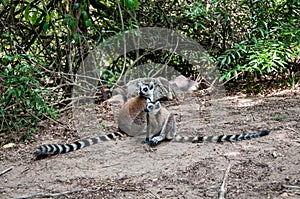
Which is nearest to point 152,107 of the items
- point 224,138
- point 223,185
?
point 224,138

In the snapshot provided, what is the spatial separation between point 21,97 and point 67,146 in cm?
120

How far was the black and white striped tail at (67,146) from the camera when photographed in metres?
4.04

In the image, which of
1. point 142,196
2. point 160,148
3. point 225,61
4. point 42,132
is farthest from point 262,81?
point 142,196

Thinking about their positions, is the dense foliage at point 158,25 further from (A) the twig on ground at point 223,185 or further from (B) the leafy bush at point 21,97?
(A) the twig on ground at point 223,185

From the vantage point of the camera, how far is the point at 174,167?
3.58 metres

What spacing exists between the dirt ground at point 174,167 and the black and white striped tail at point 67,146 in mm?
72

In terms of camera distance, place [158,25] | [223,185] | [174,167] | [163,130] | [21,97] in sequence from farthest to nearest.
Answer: [158,25] < [21,97] < [163,130] < [174,167] < [223,185]

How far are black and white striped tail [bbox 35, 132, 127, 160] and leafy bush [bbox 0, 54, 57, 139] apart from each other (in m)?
0.90

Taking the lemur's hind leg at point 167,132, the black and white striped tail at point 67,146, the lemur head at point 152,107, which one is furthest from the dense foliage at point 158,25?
the lemur's hind leg at point 167,132

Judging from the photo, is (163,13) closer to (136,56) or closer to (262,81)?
(136,56)

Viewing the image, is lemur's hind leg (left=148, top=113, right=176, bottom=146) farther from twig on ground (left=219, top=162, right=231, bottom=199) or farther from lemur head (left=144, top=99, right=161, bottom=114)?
twig on ground (left=219, top=162, right=231, bottom=199)

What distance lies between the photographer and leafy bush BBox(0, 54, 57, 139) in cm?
492

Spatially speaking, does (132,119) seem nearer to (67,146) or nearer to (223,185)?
(67,146)

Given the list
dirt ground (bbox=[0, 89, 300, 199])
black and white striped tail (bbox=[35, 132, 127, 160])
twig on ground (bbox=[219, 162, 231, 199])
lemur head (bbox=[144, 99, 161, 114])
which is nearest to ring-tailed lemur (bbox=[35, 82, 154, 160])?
black and white striped tail (bbox=[35, 132, 127, 160])
